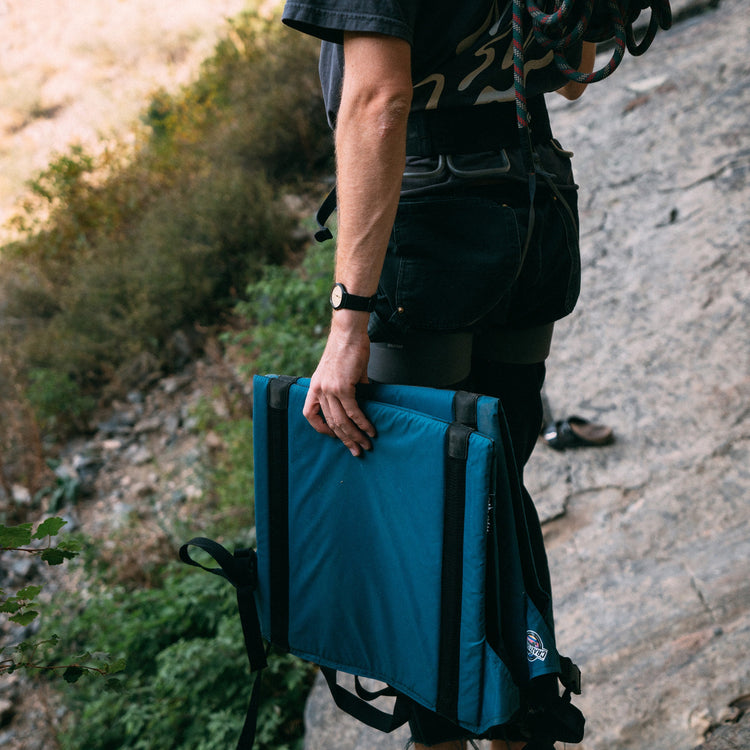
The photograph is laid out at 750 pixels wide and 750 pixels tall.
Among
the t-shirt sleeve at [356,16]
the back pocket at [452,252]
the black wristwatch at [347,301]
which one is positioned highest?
the t-shirt sleeve at [356,16]

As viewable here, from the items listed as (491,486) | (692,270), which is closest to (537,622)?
(491,486)

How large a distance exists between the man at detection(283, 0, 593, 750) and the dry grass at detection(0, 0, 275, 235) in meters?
9.88

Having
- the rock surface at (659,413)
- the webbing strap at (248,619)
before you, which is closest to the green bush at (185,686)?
the rock surface at (659,413)

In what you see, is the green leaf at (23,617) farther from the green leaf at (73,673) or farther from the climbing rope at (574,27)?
the climbing rope at (574,27)

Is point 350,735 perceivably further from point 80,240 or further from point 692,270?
point 80,240

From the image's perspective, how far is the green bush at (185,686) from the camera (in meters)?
2.19

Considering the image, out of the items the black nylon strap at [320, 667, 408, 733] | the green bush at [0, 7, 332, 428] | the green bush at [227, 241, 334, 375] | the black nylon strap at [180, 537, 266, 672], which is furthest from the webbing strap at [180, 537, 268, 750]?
the green bush at [0, 7, 332, 428]

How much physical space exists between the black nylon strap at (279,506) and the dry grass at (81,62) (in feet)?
32.3

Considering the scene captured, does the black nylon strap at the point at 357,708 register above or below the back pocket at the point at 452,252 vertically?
below

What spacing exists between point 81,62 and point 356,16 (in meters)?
14.9

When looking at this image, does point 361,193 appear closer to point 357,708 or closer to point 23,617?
point 23,617

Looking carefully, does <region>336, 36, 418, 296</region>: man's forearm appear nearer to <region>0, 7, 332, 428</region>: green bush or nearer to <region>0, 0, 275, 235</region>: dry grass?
<region>0, 7, 332, 428</region>: green bush

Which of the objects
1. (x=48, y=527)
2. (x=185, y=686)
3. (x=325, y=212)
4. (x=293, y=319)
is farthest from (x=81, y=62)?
(x=48, y=527)

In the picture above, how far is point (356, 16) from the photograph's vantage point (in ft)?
3.14
